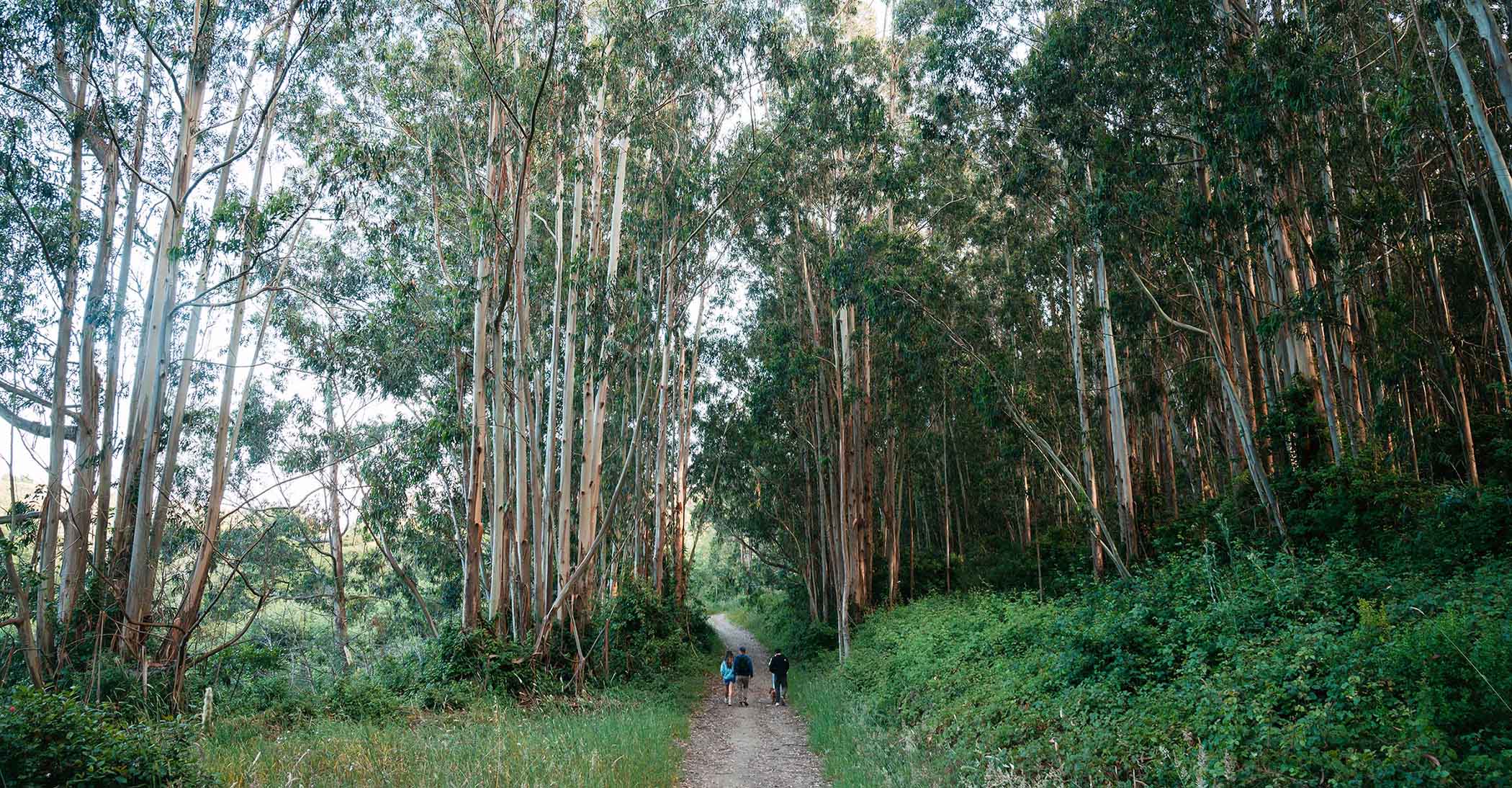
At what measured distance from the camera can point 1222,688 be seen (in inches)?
215

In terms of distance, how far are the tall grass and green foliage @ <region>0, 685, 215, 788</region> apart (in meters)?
0.71

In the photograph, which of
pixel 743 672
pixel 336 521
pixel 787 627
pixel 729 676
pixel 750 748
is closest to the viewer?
pixel 750 748

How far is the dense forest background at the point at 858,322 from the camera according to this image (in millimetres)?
7363

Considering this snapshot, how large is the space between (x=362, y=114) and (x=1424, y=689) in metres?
16.1

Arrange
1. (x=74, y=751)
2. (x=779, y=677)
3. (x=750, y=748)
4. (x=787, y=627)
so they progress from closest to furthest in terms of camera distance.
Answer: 1. (x=74, y=751)
2. (x=750, y=748)
3. (x=779, y=677)
4. (x=787, y=627)

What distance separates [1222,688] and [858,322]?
12.2 meters

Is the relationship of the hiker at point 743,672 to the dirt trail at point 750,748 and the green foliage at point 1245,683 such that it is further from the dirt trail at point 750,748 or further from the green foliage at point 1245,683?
the green foliage at point 1245,683

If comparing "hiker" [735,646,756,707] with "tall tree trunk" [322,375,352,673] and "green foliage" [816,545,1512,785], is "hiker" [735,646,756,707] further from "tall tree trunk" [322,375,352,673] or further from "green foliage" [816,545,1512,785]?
"tall tree trunk" [322,375,352,673]

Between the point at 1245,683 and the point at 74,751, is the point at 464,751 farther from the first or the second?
the point at 1245,683

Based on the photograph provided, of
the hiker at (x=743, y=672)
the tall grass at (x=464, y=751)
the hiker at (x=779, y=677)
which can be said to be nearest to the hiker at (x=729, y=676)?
the hiker at (x=743, y=672)

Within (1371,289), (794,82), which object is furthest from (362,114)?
(1371,289)

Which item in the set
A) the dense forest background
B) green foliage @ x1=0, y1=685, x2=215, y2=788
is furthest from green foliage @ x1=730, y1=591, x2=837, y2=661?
green foliage @ x1=0, y1=685, x2=215, y2=788

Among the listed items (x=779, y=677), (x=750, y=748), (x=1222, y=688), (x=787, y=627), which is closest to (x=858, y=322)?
(x=779, y=677)

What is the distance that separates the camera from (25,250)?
11438 mm
